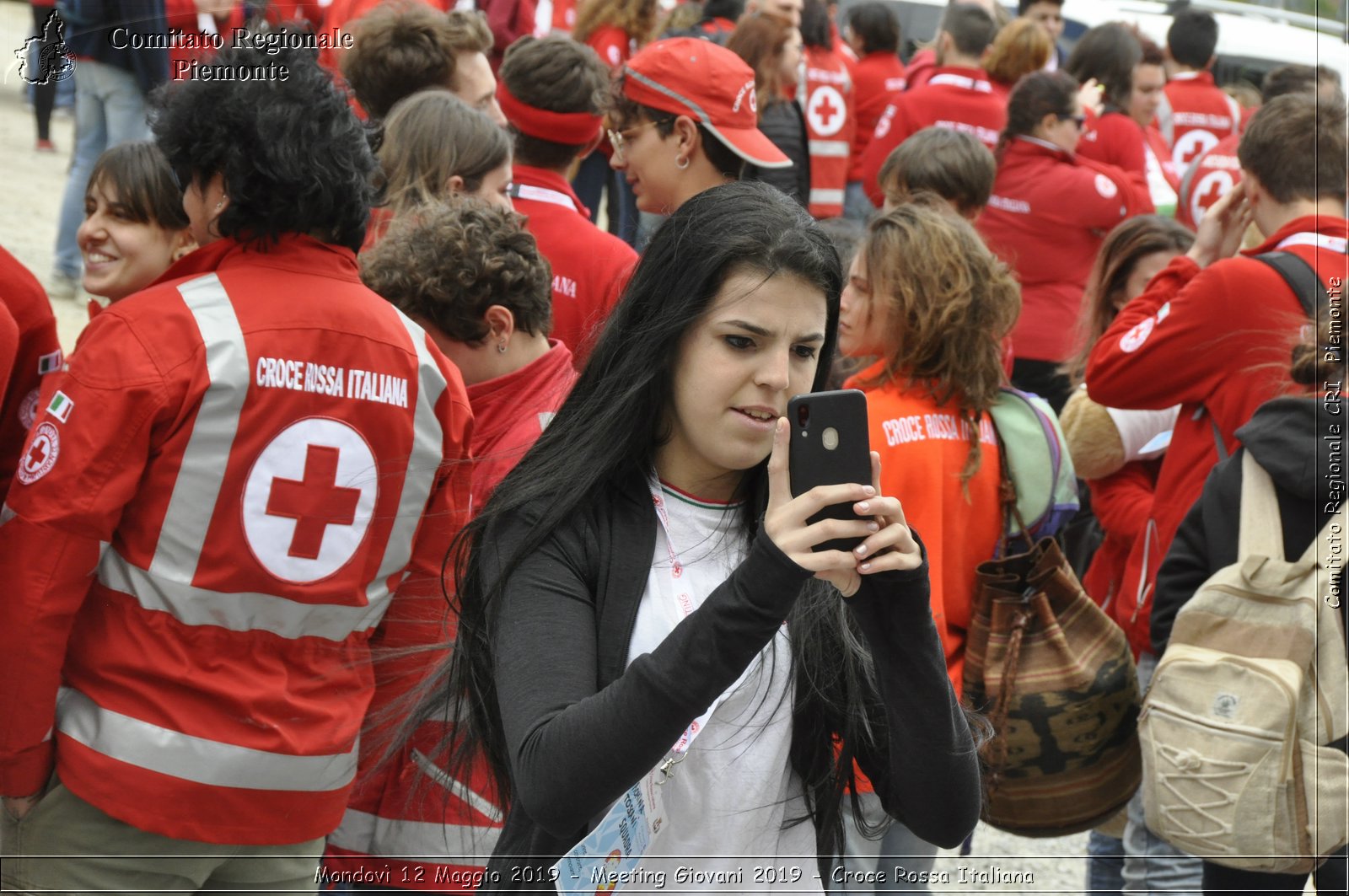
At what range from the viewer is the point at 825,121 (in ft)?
28.1

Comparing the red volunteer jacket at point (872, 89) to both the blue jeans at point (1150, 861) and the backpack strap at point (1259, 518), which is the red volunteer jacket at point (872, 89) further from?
the backpack strap at point (1259, 518)

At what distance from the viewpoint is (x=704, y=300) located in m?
1.95

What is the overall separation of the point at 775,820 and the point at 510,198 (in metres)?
2.68

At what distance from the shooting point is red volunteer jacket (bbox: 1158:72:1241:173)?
909 centimetres

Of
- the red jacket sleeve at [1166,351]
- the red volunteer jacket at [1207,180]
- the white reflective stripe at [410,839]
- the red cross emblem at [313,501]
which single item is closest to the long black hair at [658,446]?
the red cross emblem at [313,501]

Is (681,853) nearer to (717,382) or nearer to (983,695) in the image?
(717,382)

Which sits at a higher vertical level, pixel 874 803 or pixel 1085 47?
pixel 1085 47

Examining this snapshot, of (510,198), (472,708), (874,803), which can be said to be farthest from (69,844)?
(510,198)

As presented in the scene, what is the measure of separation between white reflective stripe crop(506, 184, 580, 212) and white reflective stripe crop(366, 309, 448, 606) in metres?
1.52

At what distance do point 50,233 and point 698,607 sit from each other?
928cm

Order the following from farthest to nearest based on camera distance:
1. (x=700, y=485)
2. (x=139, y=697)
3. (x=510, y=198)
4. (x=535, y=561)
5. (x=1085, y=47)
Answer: (x=1085, y=47) < (x=510, y=198) < (x=139, y=697) < (x=700, y=485) < (x=535, y=561)

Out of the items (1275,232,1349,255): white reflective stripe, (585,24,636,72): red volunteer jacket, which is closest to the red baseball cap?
(1275,232,1349,255): white reflective stripe

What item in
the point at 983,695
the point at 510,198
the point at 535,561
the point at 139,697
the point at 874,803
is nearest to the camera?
the point at 535,561

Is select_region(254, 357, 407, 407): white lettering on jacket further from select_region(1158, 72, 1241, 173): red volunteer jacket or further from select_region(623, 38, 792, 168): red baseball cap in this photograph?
select_region(1158, 72, 1241, 173): red volunteer jacket
